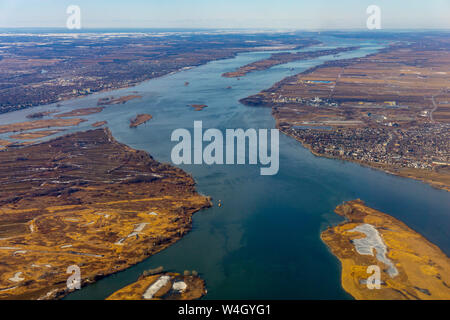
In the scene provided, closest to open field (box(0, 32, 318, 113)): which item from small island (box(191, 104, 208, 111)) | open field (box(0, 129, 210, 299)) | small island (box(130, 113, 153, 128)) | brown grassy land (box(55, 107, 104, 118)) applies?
brown grassy land (box(55, 107, 104, 118))

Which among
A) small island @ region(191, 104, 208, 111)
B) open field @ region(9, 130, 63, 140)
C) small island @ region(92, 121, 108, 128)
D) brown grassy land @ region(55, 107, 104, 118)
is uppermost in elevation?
small island @ region(191, 104, 208, 111)

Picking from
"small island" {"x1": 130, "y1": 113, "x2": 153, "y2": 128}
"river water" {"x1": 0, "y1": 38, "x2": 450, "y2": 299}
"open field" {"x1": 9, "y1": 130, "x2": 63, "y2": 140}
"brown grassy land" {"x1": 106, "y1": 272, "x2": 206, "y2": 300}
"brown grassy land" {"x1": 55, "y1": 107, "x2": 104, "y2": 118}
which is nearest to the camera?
"brown grassy land" {"x1": 106, "y1": 272, "x2": 206, "y2": 300}

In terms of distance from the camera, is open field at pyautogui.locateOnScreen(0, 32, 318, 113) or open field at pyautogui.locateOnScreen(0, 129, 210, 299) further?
open field at pyautogui.locateOnScreen(0, 32, 318, 113)

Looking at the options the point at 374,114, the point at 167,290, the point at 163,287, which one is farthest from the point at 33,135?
the point at 374,114

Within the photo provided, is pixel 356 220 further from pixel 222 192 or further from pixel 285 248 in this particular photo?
pixel 222 192

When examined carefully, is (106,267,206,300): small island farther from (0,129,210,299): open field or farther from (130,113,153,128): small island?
(130,113,153,128): small island

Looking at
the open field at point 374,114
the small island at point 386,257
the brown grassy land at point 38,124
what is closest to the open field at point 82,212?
the brown grassy land at point 38,124
